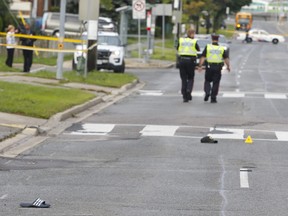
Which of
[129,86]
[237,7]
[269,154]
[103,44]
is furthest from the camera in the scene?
[237,7]

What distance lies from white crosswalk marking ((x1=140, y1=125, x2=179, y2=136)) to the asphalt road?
2 cm

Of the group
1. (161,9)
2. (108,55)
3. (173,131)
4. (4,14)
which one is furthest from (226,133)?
(4,14)

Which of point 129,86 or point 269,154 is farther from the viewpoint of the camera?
point 129,86

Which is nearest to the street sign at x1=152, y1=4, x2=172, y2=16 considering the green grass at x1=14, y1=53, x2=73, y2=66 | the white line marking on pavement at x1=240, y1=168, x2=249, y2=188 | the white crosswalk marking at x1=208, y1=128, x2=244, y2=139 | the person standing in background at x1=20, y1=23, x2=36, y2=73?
the green grass at x1=14, y1=53, x2=73, y2=66

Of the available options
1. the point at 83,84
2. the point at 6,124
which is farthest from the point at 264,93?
the point at 6,124

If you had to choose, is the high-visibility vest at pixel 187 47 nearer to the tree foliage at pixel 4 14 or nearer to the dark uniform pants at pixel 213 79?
the dark uniform pants at pixel 213 79

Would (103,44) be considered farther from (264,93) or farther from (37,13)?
(37,13)

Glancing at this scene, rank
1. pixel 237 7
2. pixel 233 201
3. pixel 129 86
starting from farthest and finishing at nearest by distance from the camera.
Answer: pixel 237 7, pixel 129 86, pixel 233 201

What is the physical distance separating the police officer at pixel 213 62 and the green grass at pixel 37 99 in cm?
316

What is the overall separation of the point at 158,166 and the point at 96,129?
481cm

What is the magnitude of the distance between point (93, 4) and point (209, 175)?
56.6 feet

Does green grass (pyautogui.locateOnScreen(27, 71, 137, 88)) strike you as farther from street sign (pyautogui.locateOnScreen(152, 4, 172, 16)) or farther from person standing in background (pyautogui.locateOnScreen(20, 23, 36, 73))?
street sign (pyautogui.locateOnScreen(152, 4, 172, 16))

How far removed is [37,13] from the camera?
7219 centimetres

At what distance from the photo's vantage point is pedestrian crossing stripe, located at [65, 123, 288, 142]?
15.6 m
